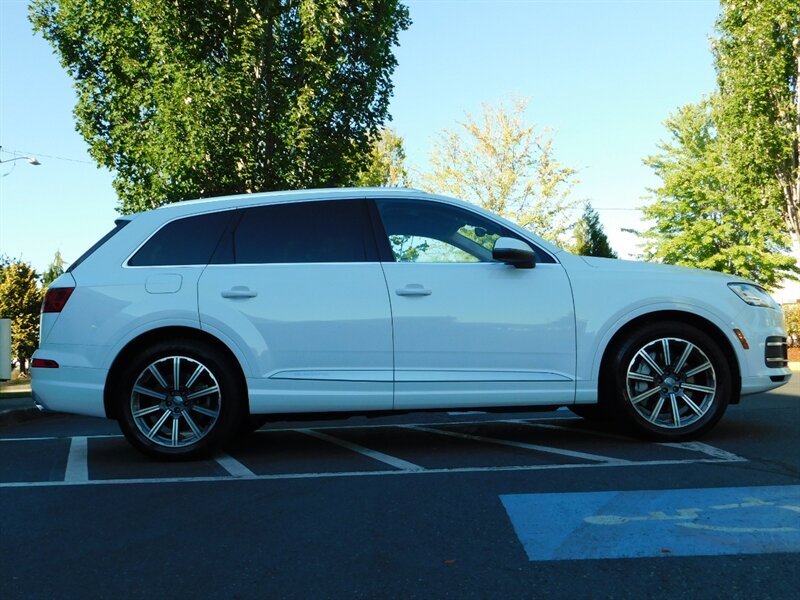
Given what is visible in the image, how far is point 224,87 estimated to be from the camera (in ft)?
65.8

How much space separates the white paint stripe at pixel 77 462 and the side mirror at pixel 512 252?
2.97 metres

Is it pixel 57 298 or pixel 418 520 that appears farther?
pixel 57 298

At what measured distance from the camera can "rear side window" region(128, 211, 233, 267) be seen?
6023mm

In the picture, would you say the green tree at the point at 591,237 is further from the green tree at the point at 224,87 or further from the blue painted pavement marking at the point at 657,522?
the blue painted pavement marking at the point at 657,522

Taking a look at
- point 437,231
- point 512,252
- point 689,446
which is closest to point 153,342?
point 437,231

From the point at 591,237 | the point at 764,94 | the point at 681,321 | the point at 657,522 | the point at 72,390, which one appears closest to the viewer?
the point at 657,522

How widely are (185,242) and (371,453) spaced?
194 cm

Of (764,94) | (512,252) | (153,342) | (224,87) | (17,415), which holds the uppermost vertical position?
(764,94)

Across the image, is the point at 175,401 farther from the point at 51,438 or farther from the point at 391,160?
the point at 391,160

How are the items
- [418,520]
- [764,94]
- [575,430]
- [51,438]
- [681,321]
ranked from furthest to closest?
[764,94], [51,438], [575,430], [681,321], [418,520]

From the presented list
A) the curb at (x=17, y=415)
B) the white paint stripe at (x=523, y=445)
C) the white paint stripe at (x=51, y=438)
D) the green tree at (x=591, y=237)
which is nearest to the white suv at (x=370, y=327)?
the white paint stripe at (x=523, y=445)

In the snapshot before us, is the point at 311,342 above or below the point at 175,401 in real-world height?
above

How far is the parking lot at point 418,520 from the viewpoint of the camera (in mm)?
3164

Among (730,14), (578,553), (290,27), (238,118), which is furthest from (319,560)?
(730,14)
